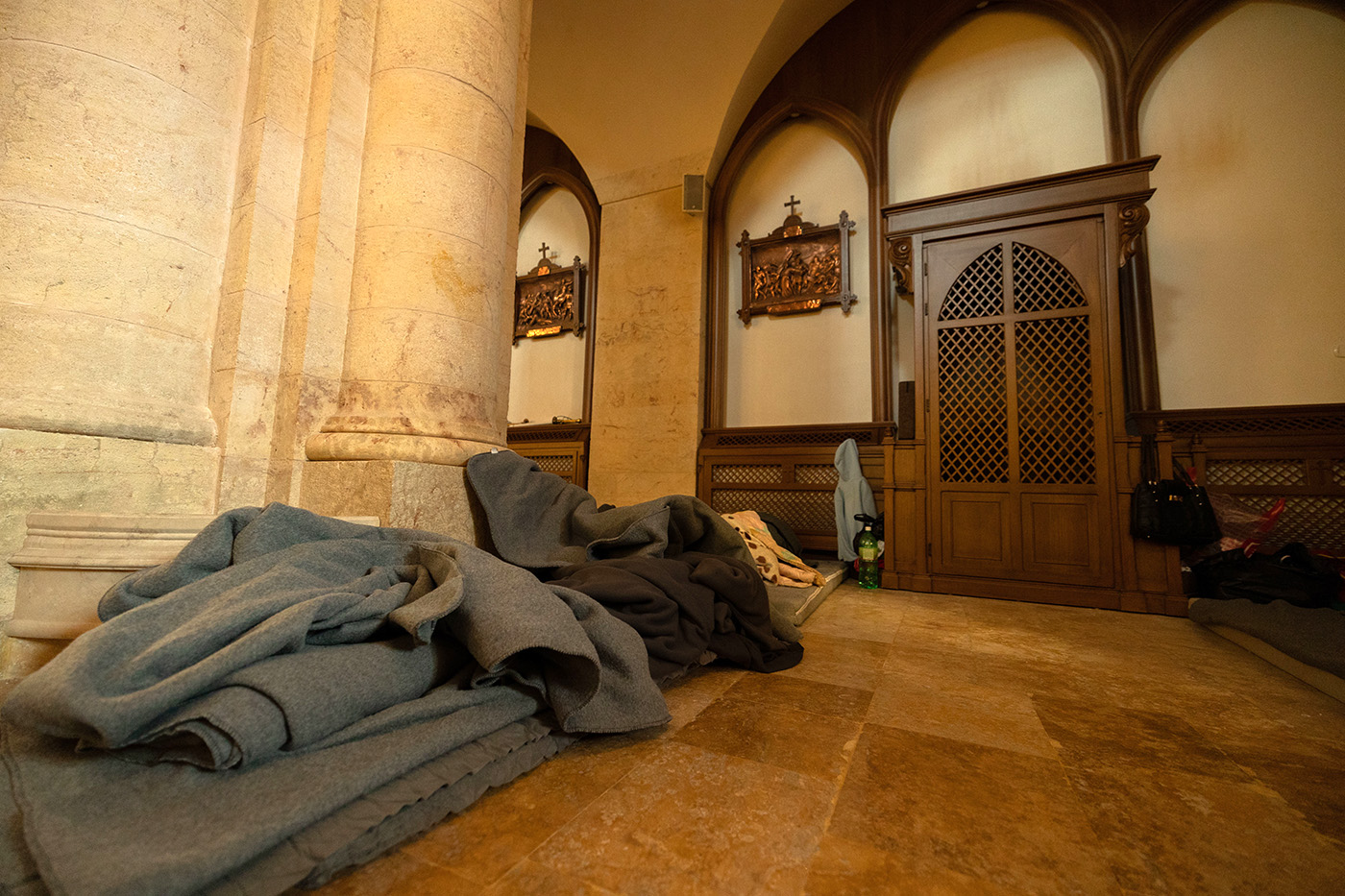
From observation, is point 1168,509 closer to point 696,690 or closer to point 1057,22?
point 696,690

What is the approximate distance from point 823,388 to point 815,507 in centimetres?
104

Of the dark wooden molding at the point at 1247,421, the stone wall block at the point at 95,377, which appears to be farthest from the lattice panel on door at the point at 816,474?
the stone wall block at the point at 95,377

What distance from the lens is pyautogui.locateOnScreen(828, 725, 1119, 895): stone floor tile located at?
75 centimetres

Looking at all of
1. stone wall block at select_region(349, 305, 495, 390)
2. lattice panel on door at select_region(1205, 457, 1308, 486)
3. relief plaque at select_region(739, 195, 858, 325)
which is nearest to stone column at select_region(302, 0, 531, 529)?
stone wall block at select_region(349, 305, 495, 390)

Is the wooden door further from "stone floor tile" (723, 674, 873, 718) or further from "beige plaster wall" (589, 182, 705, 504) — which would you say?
"stone floor tile" (723, 674, 873, 718)

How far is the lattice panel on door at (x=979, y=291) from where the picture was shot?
3512mm

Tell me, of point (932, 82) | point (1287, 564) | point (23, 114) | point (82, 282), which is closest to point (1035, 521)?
point (1287, 564)

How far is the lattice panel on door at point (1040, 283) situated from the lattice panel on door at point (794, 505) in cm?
191

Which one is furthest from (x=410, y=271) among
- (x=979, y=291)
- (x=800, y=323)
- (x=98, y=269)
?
(x=800, y=323)

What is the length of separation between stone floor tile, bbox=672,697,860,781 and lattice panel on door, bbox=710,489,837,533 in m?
2.97

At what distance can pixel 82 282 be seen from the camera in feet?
4.53

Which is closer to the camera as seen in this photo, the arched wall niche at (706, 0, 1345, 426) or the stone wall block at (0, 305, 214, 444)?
the stone wall block at (0, 305, 214, 444)

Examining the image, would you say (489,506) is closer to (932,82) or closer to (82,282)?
(82,282)

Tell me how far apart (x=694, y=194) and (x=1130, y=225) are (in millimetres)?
3216
